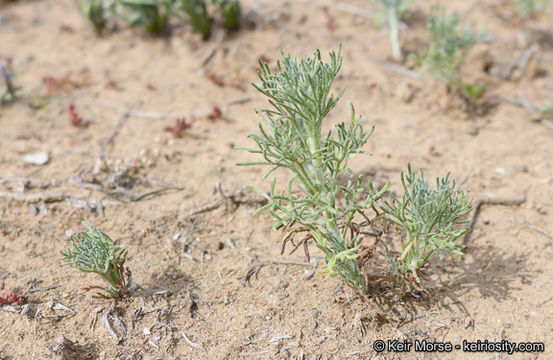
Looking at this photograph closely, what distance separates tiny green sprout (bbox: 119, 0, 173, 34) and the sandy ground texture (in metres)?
0.23

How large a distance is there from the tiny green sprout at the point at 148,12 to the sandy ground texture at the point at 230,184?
0.23m

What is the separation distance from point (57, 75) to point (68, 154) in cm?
173

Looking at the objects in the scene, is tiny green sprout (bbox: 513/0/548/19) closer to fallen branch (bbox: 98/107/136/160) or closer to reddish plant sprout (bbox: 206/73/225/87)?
reddish plant sprout (bbox: 206/73/225/87)

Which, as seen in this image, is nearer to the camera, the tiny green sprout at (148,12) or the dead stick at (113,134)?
the dead stick at (113,134)

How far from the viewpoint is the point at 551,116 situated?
4.61 metres

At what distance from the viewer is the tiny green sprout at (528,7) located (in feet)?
19.0

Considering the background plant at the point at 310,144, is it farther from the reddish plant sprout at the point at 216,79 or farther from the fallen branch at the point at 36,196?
the reddish plant sprout at the point at 216,79

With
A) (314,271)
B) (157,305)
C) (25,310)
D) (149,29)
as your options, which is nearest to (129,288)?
(157,305)

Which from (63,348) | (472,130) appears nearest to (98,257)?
(63,348)

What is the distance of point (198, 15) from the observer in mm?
5613

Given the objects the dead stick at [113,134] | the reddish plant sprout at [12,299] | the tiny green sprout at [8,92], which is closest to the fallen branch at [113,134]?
the dead stick at [113,134]

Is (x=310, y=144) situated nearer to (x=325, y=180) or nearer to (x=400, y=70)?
(x=325, y=180)

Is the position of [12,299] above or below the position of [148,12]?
below

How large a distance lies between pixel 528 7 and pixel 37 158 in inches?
235
